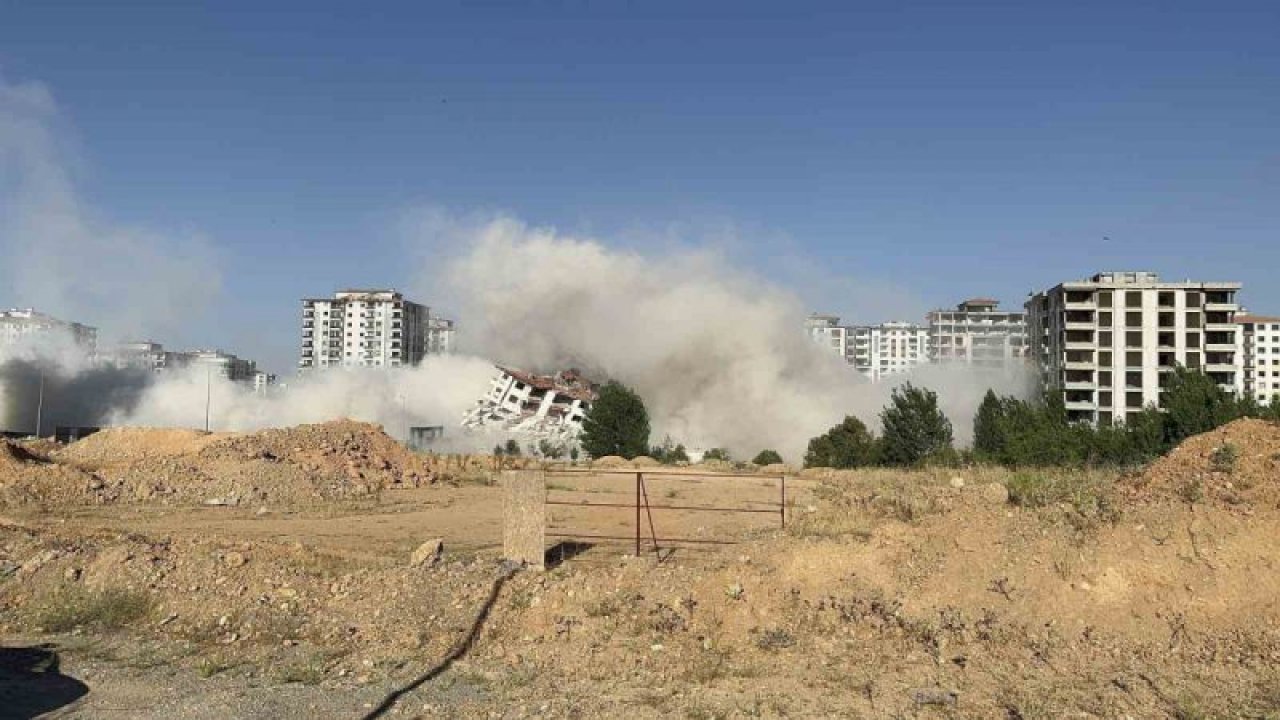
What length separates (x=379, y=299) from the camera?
390 feet

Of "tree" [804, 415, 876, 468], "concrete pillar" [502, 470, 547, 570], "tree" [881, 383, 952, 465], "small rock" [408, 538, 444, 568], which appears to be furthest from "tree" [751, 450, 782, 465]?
"concrete pillar" [502, 470, 547, 570]

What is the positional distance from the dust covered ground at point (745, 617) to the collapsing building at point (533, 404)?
201ft

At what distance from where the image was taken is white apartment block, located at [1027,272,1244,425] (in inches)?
2931

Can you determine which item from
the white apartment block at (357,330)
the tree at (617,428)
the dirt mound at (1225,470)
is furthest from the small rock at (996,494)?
the white apartment block at (357,330)

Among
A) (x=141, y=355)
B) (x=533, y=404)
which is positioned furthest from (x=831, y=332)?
(x=141, y=355)

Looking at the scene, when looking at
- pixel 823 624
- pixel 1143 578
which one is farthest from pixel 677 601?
pixel 1143 578

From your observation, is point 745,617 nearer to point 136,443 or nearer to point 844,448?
point 136,443

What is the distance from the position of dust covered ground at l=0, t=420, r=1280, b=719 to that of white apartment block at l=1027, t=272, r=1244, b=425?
6343 centimetres

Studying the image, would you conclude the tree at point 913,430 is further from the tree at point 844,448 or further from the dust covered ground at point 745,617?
the dust covered ground at point 745,617

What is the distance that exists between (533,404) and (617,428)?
72.8 ft

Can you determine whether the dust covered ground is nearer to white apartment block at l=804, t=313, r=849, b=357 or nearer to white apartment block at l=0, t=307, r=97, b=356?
white apartment block at l=0, t=307, r=97, b=356

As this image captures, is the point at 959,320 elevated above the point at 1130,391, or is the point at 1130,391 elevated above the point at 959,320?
the point at 959,320

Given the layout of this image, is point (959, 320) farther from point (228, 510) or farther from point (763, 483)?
point (228, 510)

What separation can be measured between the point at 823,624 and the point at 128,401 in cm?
8799
